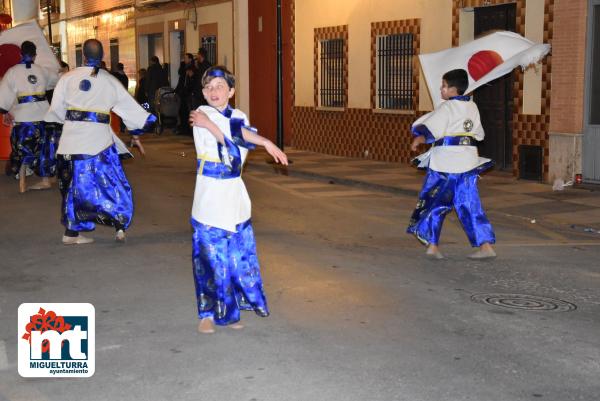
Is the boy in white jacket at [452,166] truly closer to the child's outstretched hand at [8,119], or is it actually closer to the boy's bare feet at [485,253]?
the boy's bare feet at [485,253]

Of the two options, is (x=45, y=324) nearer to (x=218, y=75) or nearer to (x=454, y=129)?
(x=218, y=75)

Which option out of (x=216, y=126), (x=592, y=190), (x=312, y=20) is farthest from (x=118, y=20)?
(x=216, y=126)

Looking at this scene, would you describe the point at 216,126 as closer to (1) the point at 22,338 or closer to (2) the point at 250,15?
(1) the point at 22,338

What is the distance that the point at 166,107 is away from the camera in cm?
2588

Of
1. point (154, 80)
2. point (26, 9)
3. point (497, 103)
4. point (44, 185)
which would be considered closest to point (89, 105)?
point (44, 185)

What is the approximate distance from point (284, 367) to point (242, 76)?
19.1 metres

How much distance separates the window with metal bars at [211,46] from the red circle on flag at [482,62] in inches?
667

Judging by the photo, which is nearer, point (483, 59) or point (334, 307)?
point (334, 307)

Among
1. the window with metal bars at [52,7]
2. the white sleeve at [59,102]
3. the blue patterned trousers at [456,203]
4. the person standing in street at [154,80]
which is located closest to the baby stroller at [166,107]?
the person standing in street at [154,80]

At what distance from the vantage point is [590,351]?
5.85m

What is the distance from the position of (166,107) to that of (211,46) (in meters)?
2.07

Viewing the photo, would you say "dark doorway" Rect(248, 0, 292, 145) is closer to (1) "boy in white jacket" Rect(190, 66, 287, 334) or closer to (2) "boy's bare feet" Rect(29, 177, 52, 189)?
(2) "boy's bare feet" Rect(29, 177, 52, 189)

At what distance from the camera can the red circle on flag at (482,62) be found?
9.30 m

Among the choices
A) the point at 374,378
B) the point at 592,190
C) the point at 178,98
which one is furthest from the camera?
the point at 178,98
